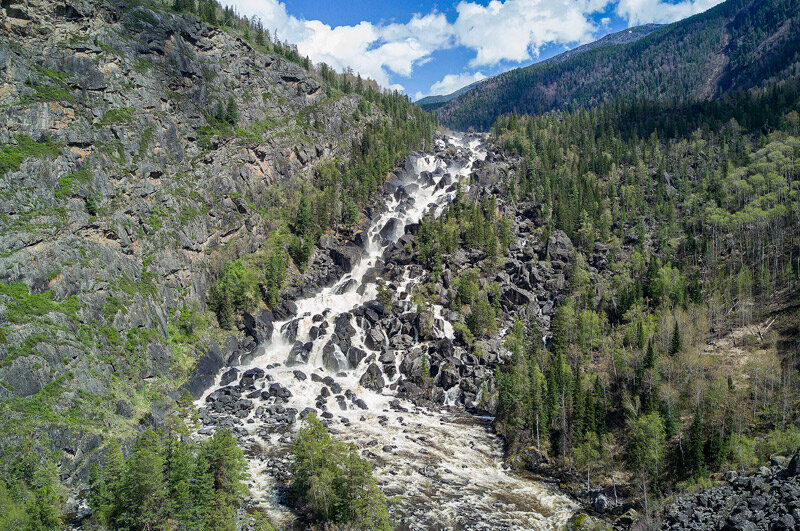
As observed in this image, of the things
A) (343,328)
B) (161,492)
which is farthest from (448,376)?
(161,492)

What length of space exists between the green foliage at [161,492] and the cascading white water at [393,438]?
7.87m

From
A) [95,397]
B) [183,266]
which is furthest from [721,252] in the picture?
[95,397]

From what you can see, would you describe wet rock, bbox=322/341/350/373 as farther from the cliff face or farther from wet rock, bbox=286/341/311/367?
the cliff face

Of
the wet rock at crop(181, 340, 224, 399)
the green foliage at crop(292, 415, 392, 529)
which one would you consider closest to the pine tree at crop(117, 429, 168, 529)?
the green foliage at crop(292, 415, 392, 529)

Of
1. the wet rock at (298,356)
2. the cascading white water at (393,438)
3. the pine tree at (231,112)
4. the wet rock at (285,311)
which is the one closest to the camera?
the cascading white water at (393,438)

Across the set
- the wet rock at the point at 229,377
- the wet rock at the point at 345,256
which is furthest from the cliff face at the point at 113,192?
the wet rock at the point at 345,256

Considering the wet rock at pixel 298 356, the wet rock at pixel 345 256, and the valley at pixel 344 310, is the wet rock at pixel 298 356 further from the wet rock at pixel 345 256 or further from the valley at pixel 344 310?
the wet rock at pixel 345 256

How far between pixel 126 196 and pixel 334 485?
237ft

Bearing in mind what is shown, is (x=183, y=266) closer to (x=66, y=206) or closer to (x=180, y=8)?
(x=66, y=206)

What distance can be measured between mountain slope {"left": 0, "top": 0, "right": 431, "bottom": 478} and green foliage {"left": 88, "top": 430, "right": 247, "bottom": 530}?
14437 millimetres

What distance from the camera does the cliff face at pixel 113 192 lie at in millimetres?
58969

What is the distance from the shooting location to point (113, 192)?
84.0m

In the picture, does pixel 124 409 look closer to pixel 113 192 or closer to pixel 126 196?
pixel 113 192

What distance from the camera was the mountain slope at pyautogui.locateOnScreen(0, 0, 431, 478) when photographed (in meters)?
59.0
